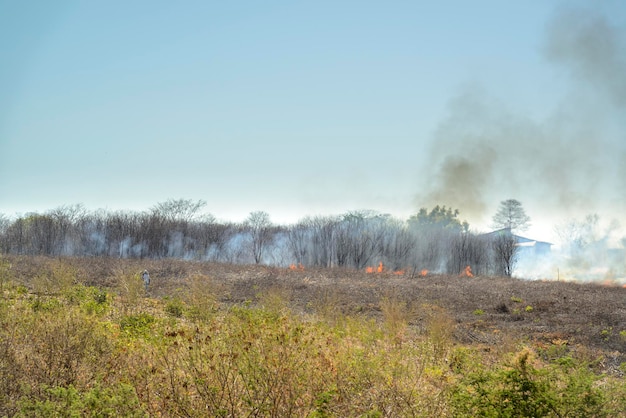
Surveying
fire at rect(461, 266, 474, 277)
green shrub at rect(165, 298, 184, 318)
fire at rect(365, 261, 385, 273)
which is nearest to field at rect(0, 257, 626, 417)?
green shrub at rect(165, 298, 184, 318)

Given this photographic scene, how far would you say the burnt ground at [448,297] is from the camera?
52.4ft

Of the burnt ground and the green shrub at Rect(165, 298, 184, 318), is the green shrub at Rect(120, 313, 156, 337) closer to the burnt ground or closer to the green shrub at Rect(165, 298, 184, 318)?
the green shrub at Rect(165, 298, 184, 318)

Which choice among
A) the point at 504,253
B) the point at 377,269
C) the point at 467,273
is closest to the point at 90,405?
the point at 467,273

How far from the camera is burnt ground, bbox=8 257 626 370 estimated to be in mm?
15977

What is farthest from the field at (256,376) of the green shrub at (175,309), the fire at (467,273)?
the fire at (467,273)

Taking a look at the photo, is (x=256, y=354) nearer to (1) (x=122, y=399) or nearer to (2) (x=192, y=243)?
(1) (x=122, y=399)

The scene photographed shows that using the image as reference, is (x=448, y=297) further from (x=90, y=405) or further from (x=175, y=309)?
(x=90, y=405)

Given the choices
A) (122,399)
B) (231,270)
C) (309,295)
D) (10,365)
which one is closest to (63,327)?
(10,365)

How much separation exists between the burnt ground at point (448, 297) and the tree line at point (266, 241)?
11.9 meters

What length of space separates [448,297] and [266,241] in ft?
87.4

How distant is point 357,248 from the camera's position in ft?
152

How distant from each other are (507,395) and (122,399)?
4.03 m

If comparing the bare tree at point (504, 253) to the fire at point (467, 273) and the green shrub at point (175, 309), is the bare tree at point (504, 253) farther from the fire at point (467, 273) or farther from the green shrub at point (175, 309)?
the green shrub at point (175, 309)

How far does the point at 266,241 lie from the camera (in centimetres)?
4881
